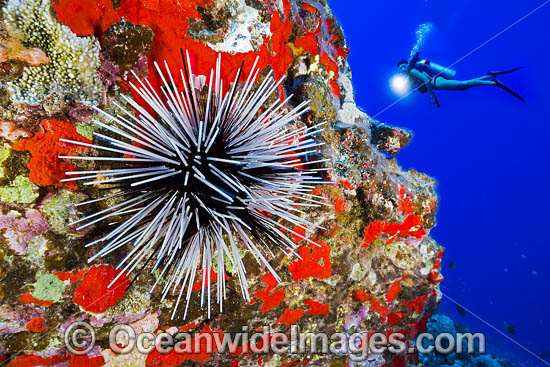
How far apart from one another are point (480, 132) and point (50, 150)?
104246 millimetres

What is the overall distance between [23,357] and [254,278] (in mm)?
2149

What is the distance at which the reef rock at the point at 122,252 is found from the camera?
201cm

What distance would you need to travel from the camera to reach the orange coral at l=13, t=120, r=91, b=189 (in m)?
2.04

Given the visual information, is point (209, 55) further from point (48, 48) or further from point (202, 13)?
point (48, 48)

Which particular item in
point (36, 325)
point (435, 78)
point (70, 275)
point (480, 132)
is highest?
point (480, 132)

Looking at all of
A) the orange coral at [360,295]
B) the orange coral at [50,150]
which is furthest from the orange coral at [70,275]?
the orange coral at [360,295]

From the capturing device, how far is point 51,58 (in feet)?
6.48

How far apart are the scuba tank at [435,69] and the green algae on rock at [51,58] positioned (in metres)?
9.79

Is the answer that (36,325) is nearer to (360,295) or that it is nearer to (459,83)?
(360,295)

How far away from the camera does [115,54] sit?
2.20 m

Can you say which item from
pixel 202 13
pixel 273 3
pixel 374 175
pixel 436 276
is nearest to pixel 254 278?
pixel 374 175

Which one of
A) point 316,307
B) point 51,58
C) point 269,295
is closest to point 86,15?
point 51,58

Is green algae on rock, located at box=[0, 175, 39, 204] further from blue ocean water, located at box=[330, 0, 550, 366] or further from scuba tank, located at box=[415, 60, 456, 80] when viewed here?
blue ocean water, located at box=[330, 0, 550, 366]

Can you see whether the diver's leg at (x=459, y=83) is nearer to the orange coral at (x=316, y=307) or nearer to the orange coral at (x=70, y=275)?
the orange coral at (x=316, y=307)
